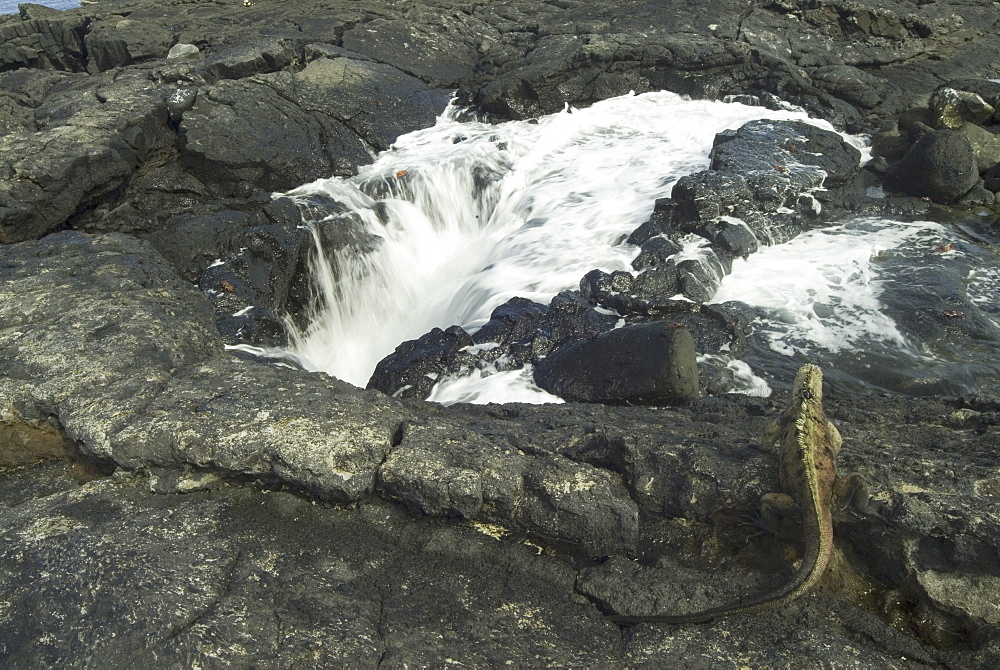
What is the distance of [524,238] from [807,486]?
768 centimetres

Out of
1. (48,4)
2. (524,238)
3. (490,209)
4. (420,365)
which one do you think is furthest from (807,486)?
(48,4)

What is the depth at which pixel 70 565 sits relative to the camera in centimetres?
369

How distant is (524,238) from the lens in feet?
36.3

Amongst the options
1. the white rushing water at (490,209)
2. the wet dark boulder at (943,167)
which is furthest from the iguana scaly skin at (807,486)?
the wet dark boulder at (943,167)

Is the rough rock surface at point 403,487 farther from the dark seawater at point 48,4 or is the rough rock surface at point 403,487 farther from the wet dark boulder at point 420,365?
the dark seawater at point 48,4

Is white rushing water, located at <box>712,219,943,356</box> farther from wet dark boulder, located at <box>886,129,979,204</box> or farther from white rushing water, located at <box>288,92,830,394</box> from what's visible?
white rushing water, located at <box>288,92,830,394</box>

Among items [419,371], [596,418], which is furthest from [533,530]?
[419,371]

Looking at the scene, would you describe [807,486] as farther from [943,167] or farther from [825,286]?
[943,167]

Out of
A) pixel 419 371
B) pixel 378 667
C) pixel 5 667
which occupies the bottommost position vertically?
pixel 419 371

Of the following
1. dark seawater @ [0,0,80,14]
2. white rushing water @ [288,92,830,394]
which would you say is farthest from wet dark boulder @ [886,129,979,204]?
dark seawater @ [0,0,80,14]

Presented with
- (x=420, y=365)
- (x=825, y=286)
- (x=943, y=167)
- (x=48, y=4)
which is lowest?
(x=825, y=286)

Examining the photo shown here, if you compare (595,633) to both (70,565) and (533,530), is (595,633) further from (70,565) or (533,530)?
(70,565)

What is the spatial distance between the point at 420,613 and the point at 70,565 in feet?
5.81

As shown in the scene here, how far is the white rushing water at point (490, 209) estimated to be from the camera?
1000cm
